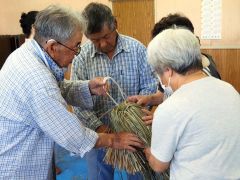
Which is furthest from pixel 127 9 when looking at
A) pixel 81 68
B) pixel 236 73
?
pixel 81 68

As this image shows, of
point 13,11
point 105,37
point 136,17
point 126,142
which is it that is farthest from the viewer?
point 13,11

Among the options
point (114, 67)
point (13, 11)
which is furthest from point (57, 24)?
point (13, 11)

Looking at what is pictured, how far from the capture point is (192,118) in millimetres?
1122

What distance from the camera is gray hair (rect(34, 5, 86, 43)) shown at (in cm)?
130

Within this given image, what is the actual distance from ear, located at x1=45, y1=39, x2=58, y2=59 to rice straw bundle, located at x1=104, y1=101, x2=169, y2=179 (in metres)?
0.43

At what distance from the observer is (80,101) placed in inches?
70.3

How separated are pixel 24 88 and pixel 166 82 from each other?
0.57 metres

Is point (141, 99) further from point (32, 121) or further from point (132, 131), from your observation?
point (32, 121)

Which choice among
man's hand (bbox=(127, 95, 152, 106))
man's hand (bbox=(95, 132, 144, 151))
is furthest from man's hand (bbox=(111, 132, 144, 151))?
man's hand (bbox=(127, 95, 152, 106))

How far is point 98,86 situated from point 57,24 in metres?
0.52

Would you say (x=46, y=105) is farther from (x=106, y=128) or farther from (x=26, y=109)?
(x=106, y=128)

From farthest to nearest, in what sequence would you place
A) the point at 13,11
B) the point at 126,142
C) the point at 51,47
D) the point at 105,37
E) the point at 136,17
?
the point at 13,11
the point at 136,17
the point at 105,37
the point at 126,142
the point at 51,47

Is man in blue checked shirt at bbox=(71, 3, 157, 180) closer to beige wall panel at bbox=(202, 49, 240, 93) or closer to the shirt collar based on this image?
the shirt collar

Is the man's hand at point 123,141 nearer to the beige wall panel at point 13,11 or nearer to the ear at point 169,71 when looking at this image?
the ear at point 169,71
